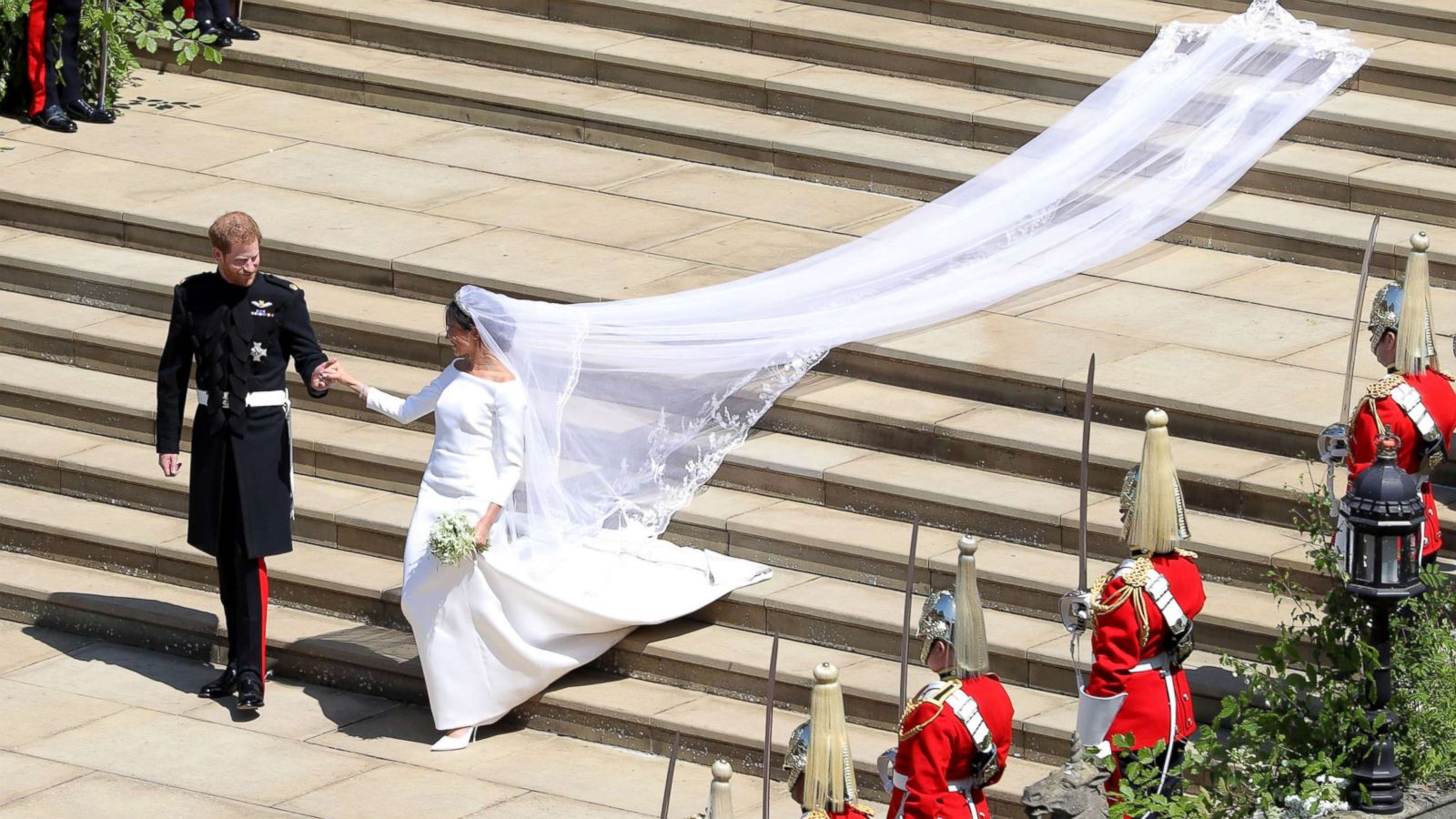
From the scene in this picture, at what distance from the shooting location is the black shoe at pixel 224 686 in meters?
9.96

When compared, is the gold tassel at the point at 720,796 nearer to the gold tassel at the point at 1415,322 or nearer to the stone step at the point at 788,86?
the gold tassel at the point at 1415,322

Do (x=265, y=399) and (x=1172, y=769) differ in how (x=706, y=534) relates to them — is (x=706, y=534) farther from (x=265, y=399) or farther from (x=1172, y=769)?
(x=1172, y=769)

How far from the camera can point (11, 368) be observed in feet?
39.6

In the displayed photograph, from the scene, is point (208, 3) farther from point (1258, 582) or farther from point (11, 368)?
point (1258, 582)

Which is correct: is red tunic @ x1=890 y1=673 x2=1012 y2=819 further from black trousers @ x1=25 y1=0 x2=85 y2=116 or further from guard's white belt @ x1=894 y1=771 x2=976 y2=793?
black trousers @ x1=25 y1=0 x2=85 y2=116

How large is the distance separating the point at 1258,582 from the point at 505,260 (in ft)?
14.0

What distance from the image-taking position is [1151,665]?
26.0 ft

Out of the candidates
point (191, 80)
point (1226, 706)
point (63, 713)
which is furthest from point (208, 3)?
point (1226, 706)

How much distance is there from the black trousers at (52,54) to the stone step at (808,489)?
3.16 m

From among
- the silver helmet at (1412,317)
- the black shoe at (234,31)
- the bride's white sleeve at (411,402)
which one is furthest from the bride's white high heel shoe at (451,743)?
the black shoe at (234,31)

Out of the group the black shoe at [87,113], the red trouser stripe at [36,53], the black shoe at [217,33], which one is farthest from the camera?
the black shoe at [217,33]

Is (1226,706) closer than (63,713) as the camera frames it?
Yes

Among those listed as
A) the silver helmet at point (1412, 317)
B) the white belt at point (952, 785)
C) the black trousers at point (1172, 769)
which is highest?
the silver helmet at point (1412, 317)

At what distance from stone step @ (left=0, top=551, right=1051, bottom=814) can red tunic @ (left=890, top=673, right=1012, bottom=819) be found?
171 centimetres
